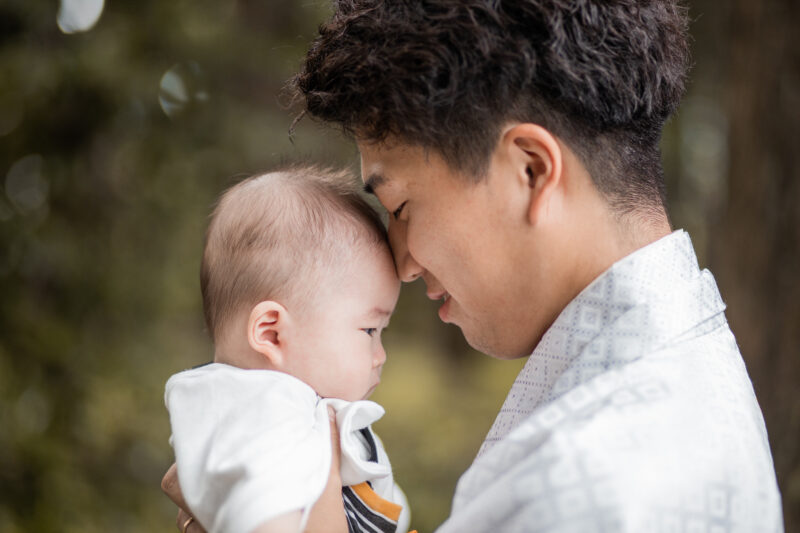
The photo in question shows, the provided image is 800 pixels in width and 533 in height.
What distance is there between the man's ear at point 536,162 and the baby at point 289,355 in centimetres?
43

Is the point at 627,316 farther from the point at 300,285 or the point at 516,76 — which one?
the point at 300,285

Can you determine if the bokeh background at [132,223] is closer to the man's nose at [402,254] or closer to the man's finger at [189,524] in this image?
the man's nose at [402,254]

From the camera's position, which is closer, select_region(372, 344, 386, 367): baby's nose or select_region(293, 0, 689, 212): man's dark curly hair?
select_region(293, 0, 689, 212): man's dark curly hair

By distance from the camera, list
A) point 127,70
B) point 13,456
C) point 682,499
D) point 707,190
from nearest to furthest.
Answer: point 682,499, point 13,456, point 127,70, point 707,190

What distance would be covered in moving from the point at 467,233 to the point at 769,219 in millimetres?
1757

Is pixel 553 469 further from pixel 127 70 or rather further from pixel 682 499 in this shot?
pixel 127 70

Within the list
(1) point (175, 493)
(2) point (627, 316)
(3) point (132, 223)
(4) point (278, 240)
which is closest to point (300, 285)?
(4) point (278, 240)

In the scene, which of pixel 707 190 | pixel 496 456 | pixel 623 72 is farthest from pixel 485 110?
pixel 707 190

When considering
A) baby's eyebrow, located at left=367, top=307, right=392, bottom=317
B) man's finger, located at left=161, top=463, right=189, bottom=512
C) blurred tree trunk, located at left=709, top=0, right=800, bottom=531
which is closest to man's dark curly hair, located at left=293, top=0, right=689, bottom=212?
baby's eyebrow, located at left=367, top=307, right=392, bottom=317

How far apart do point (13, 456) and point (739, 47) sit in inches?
121

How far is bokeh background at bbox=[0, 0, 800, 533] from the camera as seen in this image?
104 inches

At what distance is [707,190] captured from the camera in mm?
6875

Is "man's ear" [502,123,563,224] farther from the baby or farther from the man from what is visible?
the baby

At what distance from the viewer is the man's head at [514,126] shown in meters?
1.28
